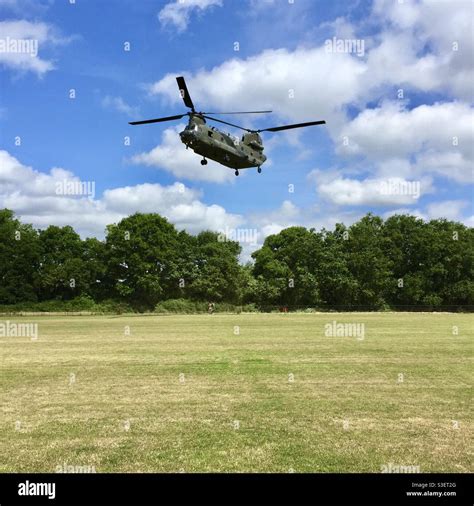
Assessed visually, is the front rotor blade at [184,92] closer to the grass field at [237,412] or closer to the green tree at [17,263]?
the grass field at [237,412]

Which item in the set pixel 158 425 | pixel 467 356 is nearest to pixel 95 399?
pixel 158 425

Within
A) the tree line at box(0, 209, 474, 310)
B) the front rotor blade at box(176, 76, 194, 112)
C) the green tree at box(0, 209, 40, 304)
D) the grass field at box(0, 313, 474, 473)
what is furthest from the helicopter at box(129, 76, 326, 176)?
the green tree at box(0, 209, 40, 304)

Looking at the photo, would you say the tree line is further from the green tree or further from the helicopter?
the helicopter

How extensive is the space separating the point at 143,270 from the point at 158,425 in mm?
77729

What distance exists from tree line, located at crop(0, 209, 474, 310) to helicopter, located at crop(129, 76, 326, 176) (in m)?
59.4

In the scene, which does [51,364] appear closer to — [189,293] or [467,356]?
[467,356]

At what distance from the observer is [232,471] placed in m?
7.26

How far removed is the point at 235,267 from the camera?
92.1 m

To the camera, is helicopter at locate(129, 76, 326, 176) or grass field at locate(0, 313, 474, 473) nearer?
grass field at locate(0, 313, 474, 473)

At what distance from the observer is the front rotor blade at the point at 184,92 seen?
72.4 feet

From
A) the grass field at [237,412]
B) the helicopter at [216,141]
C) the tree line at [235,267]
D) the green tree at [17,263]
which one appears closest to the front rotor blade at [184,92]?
the helicopter at [216,141]

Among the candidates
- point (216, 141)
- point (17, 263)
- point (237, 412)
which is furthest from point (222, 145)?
point (17, 263)

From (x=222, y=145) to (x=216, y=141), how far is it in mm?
470

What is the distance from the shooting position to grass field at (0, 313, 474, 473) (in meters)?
7.84
